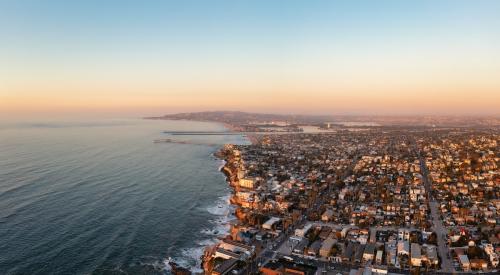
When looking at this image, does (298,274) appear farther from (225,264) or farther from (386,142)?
(386,142)

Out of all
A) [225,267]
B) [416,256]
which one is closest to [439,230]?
[416,256]

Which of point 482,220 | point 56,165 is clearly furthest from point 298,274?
point 56,165

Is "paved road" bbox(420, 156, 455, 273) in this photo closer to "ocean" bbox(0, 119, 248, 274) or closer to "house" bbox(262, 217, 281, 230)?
"house" bbox(262, 217, 281, 230)

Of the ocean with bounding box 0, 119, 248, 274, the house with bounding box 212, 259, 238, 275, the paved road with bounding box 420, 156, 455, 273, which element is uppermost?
the ocean with bounding box 0, 119, 248, 274

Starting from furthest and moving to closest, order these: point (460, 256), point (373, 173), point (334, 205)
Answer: point (373, 173) < point (334, 205) < point (460, 256)

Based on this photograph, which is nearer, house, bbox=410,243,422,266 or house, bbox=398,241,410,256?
house, bbox=410,243,422,266

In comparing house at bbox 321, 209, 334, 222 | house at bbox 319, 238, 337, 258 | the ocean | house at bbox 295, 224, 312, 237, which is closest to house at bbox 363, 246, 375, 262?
house at bbox 319, 238, 337, 258

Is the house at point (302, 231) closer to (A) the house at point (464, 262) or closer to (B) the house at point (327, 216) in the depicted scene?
(B) the house at point (327, 216)

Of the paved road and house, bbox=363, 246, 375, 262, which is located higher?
house, bbox=363, 246, 375, 262

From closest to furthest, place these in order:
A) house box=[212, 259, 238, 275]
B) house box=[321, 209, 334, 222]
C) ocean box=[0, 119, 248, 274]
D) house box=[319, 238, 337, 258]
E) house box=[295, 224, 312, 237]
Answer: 1. house box=[212, 259, 238, 275]
2. ocean box=[0, 119, 248, 274]
3. house box=[319, 238, 337, 258]
4. house box=[295, 224, 312, 237]
5. house box=[321, 209, 334, 222]
